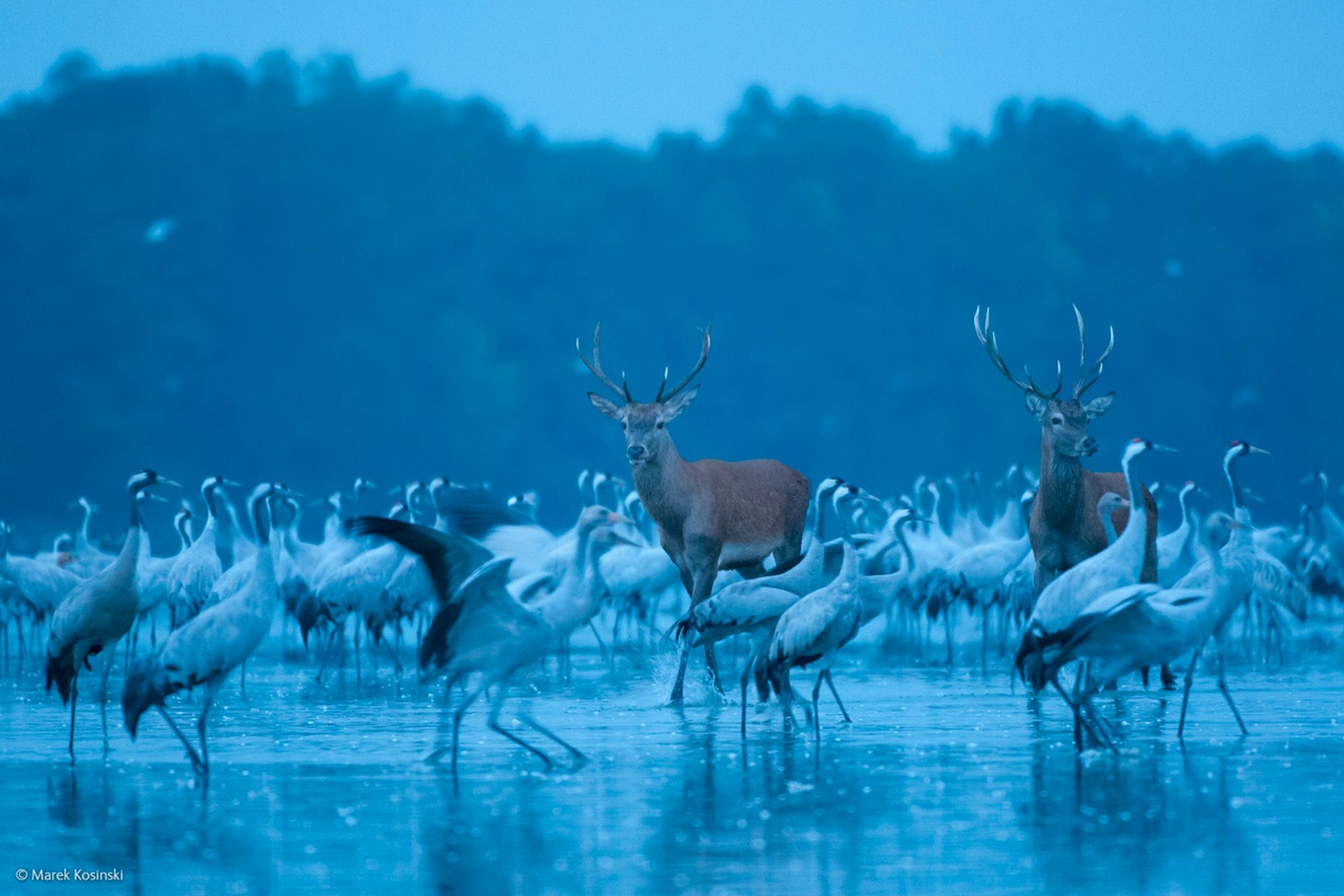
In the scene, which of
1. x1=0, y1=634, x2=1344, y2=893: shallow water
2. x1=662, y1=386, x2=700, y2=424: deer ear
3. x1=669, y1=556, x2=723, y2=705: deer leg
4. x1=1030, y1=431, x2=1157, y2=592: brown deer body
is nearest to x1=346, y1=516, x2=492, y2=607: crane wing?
x1=0, y1=634, x2=1344, y2=893: shallow water

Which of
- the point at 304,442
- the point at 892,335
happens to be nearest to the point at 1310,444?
the point at 892,335

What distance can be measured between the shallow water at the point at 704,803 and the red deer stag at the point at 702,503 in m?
1.61

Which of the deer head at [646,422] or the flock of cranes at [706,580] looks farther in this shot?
the deer head at [646,422]

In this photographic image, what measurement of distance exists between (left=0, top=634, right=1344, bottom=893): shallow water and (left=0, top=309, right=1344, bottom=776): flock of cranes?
0.27m

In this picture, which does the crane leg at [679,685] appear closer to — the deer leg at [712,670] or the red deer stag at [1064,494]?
the deer leg at [712,670]

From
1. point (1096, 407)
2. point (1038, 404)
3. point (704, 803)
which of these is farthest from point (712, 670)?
point (704, 803)

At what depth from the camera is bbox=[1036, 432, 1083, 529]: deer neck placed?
12078 millimetres

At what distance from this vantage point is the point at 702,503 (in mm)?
12805

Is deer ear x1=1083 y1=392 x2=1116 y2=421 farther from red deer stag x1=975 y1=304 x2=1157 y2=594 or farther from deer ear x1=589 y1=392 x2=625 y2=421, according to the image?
deer ear x1=589 y1=392 x2=625 y2=421

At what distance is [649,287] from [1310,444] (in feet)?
45.7

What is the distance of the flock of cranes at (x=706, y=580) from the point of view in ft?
28.1

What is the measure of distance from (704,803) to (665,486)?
535 cm

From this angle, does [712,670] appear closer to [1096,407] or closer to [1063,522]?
[1063,522]

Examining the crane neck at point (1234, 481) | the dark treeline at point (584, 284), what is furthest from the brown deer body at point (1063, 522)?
the dark treeline at point (584, 284)
